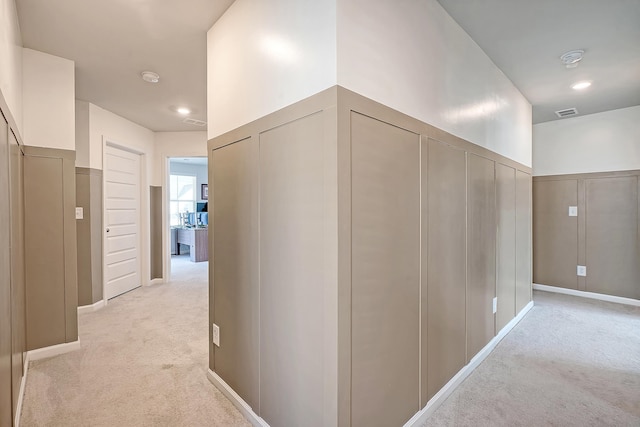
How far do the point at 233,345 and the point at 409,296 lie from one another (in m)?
1.17

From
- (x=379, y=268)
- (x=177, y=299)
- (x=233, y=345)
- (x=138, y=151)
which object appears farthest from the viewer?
(x=138, y=151)

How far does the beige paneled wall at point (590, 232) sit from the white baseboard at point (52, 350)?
19.8 feet

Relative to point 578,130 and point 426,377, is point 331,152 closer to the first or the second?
point 426,377

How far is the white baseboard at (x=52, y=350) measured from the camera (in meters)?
2.57

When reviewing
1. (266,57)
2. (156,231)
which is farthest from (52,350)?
(266,57)

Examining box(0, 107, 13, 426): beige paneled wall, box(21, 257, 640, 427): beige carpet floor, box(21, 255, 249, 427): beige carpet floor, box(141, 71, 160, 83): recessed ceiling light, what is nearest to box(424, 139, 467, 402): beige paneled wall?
box(21, 257, 640, 427): beige carpet floor

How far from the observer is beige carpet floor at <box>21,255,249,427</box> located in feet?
6.13

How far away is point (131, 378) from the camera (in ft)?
7.50

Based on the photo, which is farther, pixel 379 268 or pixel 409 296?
pixel 409 296

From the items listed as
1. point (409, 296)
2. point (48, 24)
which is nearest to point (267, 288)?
point (409, 296)

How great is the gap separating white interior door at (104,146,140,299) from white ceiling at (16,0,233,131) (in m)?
1.09

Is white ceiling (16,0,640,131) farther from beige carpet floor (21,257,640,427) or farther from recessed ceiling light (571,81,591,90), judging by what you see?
beige carpet floor (21,257,640,427)

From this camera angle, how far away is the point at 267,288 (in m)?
1.68

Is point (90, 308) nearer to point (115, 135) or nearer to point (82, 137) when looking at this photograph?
point (82, 137)
